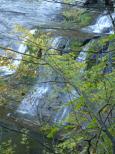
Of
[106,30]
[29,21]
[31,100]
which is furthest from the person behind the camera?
[29,21]

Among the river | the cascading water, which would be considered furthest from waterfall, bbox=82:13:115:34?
the cascading water

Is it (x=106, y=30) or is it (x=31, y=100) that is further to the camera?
(x=106, y=30)

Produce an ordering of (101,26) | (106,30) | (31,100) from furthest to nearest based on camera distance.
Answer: (101,26) < (106,30) < (31,100)

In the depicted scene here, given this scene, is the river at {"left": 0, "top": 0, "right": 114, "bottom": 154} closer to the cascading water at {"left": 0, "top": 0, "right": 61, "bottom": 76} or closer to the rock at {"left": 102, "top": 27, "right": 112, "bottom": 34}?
the cascading water at {"left": 0, "top": 0, "right": 61, "bottom": 76}

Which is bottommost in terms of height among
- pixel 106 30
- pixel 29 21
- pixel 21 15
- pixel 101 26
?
pixel 106 30

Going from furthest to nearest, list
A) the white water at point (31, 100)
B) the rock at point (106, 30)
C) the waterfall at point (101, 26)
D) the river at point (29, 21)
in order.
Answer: the waterfall at point (101, 26) → the rock at point (106, 30) → the river at point (29, 21) → the white water at point (31, 100)

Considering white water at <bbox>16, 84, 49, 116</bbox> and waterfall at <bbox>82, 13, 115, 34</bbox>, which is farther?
waterfall at <bbox>82, 13, 115, 34</bbox>

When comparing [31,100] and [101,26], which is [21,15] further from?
[31,100]

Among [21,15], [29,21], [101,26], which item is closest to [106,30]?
[101,26]

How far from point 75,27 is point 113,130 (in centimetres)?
1781

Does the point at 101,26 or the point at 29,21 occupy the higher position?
the point at 29,21

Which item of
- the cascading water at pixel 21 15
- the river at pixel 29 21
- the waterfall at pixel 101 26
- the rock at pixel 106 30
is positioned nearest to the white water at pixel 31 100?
the river at pixel 29 21

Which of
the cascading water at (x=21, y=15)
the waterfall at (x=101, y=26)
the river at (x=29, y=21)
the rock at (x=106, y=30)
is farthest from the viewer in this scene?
the cascading water at (x=21, y=15)

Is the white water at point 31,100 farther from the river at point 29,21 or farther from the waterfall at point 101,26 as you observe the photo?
the waterfall at point 101,26
